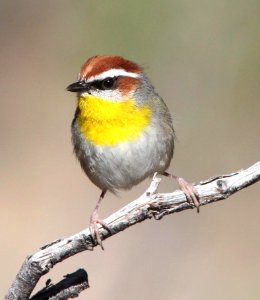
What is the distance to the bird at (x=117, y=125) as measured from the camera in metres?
6.89

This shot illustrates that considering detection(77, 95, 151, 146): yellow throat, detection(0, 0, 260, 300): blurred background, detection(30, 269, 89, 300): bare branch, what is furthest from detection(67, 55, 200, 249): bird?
detection(0, 0, 260, 300): blurred background

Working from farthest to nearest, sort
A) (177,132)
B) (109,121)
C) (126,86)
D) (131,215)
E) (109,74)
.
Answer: (177,132) < (126,86) < (109,74) < (109,121) < (131,215)

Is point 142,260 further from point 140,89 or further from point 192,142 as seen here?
point 140,89

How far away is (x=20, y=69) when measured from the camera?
13.2m

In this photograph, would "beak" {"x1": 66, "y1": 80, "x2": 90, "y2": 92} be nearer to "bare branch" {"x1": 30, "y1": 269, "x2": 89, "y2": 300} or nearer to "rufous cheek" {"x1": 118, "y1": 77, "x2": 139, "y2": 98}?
"rufous cheek" {"x1": 118, "y1": 77, "x2": 139, "y2": 98}

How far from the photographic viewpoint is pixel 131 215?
17.2 feet

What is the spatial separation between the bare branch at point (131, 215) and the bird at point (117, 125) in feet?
4.74

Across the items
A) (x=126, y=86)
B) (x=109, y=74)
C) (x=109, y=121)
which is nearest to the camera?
(x=109, y=121)

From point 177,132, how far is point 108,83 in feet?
12.2

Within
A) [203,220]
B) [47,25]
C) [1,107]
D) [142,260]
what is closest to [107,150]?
[142,260]

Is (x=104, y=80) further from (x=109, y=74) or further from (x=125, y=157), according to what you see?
(x=125, y=157)

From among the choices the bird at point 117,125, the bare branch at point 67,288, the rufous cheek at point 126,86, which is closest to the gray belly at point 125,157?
the bird at point 117,125

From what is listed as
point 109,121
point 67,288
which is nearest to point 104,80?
point 109,121

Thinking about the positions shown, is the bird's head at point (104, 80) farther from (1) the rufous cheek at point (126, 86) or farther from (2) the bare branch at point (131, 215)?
(2) the bare branch at point (131, 215)
